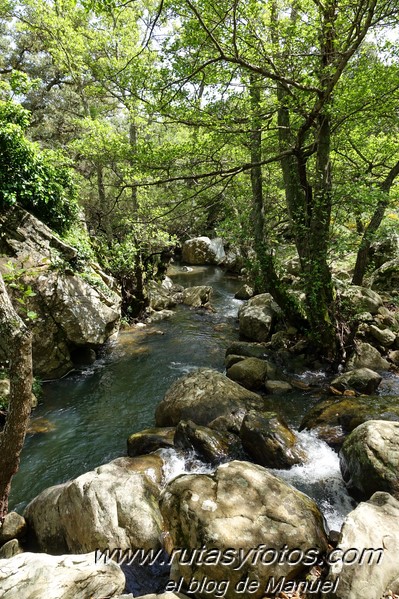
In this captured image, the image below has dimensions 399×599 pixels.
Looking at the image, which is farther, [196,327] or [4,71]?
[4,71]

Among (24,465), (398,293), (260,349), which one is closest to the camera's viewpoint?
(24,465)

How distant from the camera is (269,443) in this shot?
18.9ft

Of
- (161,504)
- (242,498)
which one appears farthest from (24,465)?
(242,498)

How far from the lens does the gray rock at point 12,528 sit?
4.41 metres

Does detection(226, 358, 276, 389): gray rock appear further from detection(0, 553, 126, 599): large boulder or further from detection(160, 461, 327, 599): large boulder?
detection(0, 553, 126, 599): large boulder

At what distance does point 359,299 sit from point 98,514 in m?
10.1

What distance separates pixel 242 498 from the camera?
4.05 metres

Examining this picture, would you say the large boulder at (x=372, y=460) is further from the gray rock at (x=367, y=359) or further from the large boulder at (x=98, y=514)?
the gray rock at (x=367, y=359)

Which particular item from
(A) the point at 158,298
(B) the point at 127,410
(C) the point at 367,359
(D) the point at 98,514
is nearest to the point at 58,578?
(D) the point at 98,514

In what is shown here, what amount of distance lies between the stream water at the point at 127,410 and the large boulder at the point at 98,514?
3.60 ft

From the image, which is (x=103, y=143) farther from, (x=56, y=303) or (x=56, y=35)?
(x=56, y=35)

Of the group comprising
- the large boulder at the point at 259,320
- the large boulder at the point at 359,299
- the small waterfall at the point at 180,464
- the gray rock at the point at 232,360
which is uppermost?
the large boulder at the point at 359,299

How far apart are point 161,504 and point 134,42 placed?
70.7 ft

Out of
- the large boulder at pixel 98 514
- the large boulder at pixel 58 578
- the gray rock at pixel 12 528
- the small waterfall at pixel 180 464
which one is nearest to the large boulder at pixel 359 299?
the small waterfall at pixel 180 464
